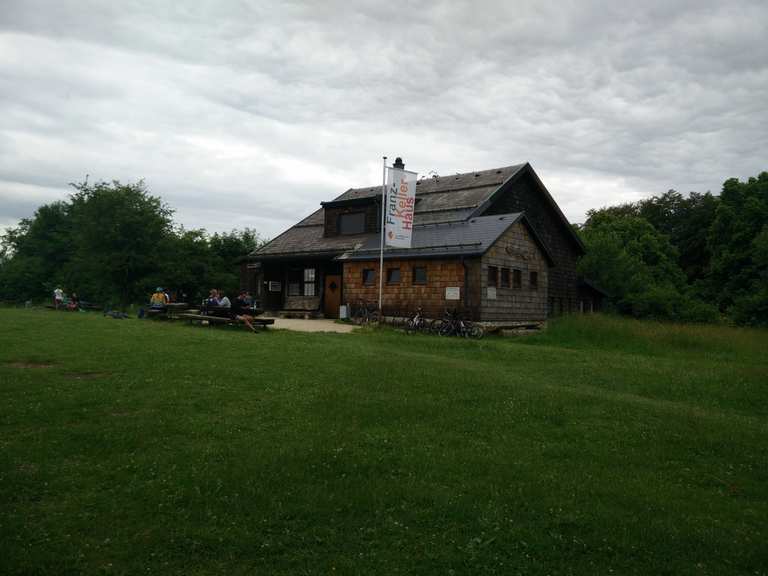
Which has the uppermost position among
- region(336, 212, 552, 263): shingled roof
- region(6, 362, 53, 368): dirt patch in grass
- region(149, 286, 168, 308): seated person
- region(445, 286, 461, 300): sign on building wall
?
region(336, 212, 552, 263): shingled roof

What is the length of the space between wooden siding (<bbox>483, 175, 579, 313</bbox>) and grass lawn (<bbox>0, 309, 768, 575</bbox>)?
2166cm

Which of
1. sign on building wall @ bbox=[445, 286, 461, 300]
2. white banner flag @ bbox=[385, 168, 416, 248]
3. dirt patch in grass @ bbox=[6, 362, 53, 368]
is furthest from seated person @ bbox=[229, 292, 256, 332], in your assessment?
dirt patch in grass @ bbox=[6, 362, 53, 368]

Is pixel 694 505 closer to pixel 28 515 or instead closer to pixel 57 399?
pixel 28 515

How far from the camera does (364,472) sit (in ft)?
21.1

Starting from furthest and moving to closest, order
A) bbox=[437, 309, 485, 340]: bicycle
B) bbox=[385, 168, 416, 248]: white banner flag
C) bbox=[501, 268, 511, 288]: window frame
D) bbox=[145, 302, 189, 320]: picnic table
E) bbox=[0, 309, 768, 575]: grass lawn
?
bbox=[501, 268, 511, 288]: window frame → bbox=[385, 168, 416, 248]: white banner flag → bbox=[145, 302, 189, 320]: picnic table → bbox=[437, 309, 485, 340]: bicycle → bbox=[0, 309, 768, 575]: grass lawn

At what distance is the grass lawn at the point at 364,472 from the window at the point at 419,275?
13.5 metres

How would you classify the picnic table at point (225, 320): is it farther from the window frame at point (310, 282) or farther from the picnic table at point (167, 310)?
the window frame at point (310, 282)

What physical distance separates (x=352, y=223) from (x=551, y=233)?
1184 cm

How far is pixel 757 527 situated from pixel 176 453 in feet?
19.4

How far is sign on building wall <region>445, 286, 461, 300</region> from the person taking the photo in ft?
80.8

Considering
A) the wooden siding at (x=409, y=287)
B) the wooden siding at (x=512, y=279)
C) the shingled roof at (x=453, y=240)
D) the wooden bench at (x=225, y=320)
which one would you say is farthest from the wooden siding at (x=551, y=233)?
the wooden bench at (x=225, y=320)

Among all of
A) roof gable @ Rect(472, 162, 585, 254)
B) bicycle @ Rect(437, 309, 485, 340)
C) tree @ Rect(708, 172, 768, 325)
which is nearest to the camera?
bicycle @ Rect(437, 309, 485, 340)

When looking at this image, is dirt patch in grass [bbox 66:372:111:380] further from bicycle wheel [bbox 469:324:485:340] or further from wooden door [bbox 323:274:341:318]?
wooden door [bbox 323:274:341:318]

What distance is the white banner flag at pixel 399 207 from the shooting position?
24562mm
